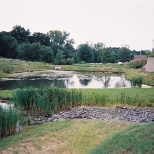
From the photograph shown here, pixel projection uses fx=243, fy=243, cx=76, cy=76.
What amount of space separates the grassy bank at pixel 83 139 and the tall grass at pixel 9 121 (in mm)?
458

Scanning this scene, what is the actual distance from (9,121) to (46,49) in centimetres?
6669

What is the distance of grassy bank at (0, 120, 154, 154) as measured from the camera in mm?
8484

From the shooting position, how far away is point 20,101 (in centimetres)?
1667

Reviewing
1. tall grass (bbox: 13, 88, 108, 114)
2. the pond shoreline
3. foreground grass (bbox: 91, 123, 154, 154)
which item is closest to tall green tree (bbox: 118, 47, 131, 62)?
the pond shoreline

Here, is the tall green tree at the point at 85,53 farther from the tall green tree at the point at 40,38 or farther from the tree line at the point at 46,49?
the tall green tree at the point at 40,38

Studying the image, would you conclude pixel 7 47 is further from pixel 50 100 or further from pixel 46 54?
pixel 50 100

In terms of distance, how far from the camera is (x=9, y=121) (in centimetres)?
1158

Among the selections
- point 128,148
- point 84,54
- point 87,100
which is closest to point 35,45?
point 84,54

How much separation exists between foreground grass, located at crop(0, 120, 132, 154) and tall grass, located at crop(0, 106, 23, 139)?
482mm

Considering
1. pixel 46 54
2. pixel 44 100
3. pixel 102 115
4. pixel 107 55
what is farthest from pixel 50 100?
pixel 107 55

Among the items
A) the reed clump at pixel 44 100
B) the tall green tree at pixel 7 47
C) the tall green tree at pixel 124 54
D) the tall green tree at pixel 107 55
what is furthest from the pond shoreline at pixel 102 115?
the tall green tree at pixel 124 54

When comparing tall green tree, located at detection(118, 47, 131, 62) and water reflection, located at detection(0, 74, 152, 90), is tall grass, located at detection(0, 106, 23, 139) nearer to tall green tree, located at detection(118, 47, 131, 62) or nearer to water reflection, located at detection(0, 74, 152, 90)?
water reflection, located at detection(0, 74, 152, 90)

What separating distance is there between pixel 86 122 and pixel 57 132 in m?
2.22

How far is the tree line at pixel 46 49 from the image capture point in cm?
7675
